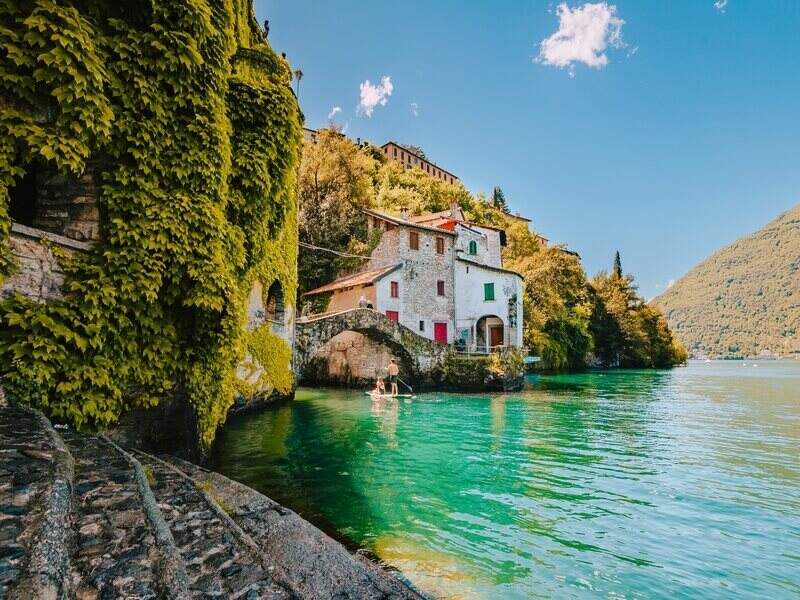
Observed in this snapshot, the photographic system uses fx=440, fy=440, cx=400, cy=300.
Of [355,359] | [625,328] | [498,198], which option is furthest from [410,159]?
[355,359]

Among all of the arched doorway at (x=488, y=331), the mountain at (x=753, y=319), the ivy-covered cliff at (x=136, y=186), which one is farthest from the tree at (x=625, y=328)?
the mountain at (x=753, y=319)

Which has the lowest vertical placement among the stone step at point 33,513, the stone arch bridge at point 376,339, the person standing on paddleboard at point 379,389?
the person standing on paddleboard at point 379,389

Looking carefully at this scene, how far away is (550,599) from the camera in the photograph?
452cm

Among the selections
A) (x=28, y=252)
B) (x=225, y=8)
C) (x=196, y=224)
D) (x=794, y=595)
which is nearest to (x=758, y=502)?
(x=794, y=595)

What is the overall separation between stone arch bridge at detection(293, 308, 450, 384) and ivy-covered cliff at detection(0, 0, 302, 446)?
1311cm

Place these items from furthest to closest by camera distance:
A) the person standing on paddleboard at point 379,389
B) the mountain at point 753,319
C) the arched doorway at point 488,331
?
the mountain at point 753,319, the arched doorway at point 488,331, the person standing on paddleboard at point 379,389

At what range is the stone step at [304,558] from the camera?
3.67 m

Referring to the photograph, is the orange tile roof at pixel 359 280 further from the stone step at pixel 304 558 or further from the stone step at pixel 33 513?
the stone step at pixel 33 513

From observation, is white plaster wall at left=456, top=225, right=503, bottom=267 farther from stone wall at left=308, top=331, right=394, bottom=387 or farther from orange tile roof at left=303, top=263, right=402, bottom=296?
stone wall at left=308, top=331, right=394, bottom=387

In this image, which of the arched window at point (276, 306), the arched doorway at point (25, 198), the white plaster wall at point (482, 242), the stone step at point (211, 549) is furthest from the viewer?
the white plaster wall at point (482, 242)

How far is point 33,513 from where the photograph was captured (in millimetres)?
2236

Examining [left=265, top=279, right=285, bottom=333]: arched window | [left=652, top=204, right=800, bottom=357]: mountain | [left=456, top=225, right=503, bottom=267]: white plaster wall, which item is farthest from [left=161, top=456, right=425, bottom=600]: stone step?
[left=652, top=204, right=800, bottom=357]: mountain

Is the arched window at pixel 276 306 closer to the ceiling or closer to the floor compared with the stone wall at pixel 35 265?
closer to the ceiling

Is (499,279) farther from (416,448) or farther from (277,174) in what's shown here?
(277,174)
